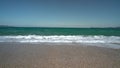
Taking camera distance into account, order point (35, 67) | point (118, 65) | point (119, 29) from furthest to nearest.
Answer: point (119, 29) < point (118, 65) < point (35, 67)

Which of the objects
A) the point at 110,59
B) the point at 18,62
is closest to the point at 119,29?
the point at 110,59

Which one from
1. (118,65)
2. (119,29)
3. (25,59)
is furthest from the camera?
(119,29)

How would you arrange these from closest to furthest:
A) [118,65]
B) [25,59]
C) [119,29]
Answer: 1. [118,65]
2. [25,59]
3. [119,29]

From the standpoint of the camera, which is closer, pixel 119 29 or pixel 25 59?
pixel 25 59

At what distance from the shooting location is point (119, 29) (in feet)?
81.1

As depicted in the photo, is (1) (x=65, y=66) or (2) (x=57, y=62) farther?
(2) (x=57, y=62)

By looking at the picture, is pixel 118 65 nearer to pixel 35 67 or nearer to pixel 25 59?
pixel 35 67

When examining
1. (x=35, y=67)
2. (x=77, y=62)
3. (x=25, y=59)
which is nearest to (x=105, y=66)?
(x=77, y=62)

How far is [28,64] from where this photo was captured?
16.9 feet

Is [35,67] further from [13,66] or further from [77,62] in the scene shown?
[77,62]

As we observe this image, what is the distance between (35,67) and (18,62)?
2.43 feet

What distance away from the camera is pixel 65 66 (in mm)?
5023

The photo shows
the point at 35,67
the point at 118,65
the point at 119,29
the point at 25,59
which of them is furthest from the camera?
the point at 119,29

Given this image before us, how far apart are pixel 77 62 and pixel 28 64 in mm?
1350
